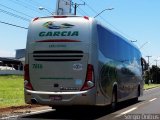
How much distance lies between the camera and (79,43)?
15.8 metres

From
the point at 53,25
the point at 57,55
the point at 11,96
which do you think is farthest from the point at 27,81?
the point at 11,96

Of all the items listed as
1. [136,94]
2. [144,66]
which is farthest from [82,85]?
[144,66]

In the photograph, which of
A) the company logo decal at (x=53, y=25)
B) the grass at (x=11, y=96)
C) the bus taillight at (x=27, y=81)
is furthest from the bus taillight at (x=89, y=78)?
the grass at (x=11, y=96)

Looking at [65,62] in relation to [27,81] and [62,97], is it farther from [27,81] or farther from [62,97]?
[27,81]

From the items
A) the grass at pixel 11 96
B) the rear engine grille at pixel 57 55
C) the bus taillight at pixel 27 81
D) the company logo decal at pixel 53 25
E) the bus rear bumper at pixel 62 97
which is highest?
the company logo decal at pixel 53 25

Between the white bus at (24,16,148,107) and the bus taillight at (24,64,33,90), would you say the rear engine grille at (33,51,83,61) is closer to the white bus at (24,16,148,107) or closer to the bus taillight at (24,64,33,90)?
the white bus at (24,16,148,107)

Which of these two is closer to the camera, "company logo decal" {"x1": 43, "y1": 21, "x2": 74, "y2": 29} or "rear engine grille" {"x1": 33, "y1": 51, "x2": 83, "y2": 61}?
"rear engine grille" {"x1": 33, "y1": 51, "x2": 83, "y2": 61}

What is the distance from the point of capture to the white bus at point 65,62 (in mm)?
15664

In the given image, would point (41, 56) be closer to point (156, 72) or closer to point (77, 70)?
point (77, 70)

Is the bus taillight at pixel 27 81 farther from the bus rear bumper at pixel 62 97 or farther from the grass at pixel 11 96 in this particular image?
the grass at pixel 11 96

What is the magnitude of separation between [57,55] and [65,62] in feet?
1.27

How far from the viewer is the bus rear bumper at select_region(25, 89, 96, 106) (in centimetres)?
1546

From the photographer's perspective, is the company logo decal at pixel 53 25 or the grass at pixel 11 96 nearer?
the company logo decal at pixel 53 25

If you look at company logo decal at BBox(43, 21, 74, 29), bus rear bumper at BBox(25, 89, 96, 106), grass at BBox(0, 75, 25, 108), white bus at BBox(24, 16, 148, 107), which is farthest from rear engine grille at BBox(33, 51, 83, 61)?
grass at BBox(0, 75, 25, 108)
